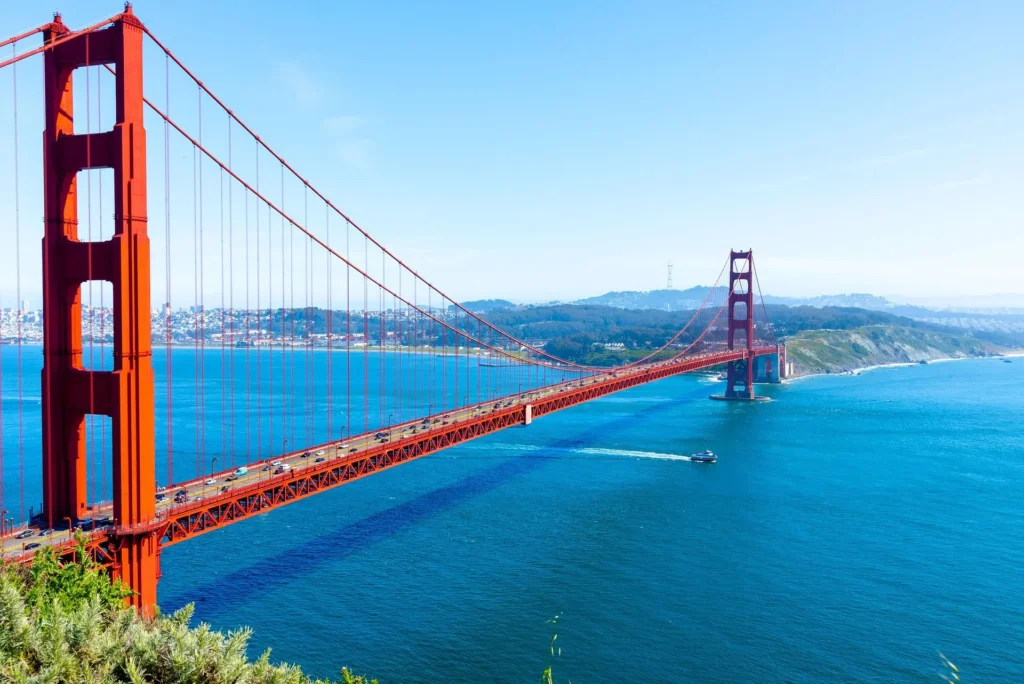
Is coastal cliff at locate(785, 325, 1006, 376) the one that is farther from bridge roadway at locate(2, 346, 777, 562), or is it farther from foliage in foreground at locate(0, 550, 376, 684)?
foliage in foreground at locate(0, 550, 376, 684)

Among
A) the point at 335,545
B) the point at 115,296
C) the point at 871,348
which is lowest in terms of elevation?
the point at 335,545

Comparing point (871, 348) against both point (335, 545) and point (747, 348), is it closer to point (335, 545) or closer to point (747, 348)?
point (747, 348)

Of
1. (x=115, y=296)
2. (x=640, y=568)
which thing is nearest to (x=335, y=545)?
(x=640, y=568)

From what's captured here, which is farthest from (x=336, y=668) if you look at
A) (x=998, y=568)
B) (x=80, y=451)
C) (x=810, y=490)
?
(x=810, y=490)

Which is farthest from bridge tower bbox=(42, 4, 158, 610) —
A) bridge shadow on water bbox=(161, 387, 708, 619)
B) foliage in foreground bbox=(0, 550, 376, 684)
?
bridge shadow on water bbox=(161, 387, 708, 619)

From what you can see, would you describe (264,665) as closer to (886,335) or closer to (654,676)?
(654,676)

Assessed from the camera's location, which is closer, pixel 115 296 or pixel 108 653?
pixel 108 653

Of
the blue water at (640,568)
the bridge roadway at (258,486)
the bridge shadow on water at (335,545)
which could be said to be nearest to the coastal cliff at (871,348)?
the blue water at (640,568)
